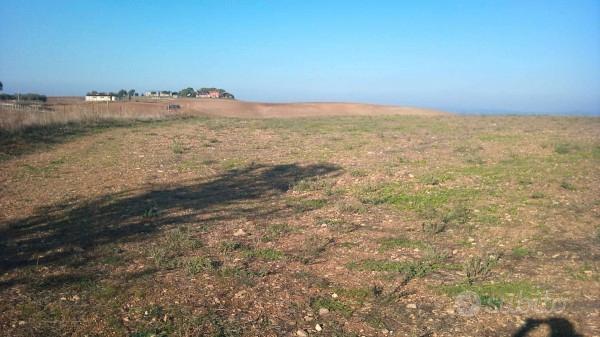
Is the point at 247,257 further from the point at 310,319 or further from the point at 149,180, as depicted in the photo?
the point at 149,180

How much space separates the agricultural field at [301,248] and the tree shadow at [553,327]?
0.02 m

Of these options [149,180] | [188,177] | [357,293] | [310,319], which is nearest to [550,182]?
[357,293]

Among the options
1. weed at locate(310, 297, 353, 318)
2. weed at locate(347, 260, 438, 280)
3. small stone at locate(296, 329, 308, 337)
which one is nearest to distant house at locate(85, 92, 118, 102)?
weed at locate(347, 260, 438, 280)

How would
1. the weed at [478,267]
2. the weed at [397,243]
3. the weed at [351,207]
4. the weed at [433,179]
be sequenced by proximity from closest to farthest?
the weed at [478,267] < the weed at [397,243] < the weed at [351,207] < the weed at [433,179]

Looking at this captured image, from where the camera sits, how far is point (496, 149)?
43.6ft

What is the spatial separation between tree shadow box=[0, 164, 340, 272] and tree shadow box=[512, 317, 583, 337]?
410 centimetres

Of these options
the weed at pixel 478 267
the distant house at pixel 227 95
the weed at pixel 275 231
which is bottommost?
the weed at pixel 275 231

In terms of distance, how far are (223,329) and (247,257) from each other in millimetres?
1589

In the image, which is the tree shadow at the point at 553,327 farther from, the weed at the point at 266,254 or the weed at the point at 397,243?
the weed at the point at 266,254

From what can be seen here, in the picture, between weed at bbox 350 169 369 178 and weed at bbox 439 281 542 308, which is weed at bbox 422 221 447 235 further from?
weed at bbox 350 169 369 178

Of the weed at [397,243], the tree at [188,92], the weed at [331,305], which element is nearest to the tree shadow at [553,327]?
the weed at [331,305]

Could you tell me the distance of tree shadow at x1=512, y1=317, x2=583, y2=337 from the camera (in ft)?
11.5

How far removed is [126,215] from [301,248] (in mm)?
2945

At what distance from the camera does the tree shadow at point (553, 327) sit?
11.5ft
